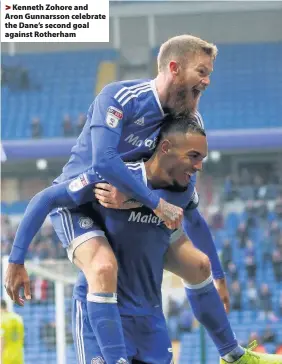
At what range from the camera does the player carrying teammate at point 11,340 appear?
313 inches

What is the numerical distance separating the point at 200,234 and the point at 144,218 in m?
0.49

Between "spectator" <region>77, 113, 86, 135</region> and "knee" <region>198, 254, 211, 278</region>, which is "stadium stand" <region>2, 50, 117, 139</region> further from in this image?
"knee" <region>198, 254, 211, 278</region>

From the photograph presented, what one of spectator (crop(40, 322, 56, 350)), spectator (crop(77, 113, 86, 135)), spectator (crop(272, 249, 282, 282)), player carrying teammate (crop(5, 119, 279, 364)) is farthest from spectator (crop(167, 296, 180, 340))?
player carrying teammate (crop(5, 119, 279, 364))

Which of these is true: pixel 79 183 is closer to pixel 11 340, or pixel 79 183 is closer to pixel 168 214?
pixel 168 214

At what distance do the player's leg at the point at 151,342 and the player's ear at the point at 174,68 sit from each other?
103cm

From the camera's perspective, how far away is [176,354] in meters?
14.9

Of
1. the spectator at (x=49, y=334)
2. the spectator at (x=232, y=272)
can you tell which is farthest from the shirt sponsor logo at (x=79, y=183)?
the spectator at (x=232, y=272)

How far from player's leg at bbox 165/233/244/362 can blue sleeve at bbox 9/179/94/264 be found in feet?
1.76

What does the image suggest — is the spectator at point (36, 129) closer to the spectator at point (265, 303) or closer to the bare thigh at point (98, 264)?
the spectator at point (265, 303)

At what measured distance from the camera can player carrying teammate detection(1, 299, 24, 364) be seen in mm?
7949

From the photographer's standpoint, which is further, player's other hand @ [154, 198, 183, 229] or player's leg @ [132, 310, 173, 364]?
player's leg @ [132, 310, 173, 364]

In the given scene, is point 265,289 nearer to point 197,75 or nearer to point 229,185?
point 229,185

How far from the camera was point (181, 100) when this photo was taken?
3.96 m

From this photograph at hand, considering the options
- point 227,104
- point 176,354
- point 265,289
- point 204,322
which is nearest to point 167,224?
point 204,322
